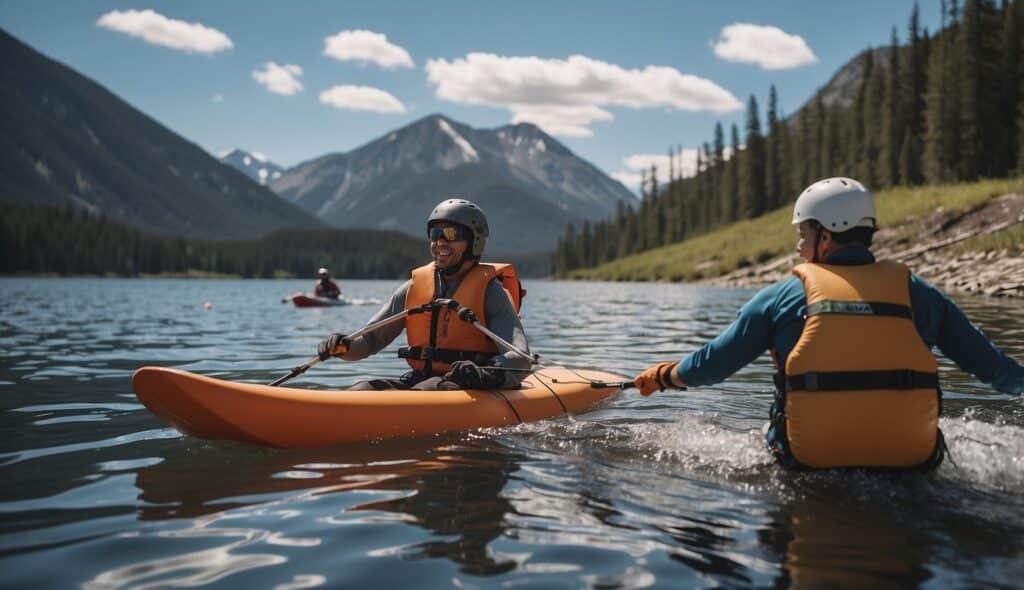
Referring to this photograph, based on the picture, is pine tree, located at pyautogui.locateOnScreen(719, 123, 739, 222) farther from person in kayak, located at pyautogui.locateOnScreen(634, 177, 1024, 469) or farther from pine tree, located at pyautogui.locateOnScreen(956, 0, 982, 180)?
person in kayak, located at pyautogui.locateOnScreen(634, 177, 1024, 469)

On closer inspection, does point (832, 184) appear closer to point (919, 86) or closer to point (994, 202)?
point (994, 202)

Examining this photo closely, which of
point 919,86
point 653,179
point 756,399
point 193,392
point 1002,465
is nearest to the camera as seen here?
point 1002,465

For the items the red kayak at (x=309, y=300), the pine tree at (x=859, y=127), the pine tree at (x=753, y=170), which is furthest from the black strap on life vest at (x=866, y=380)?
the pine tree at (x=753, y=170)

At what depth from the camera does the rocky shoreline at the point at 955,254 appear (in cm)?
3224

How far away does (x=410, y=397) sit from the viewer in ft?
24.7

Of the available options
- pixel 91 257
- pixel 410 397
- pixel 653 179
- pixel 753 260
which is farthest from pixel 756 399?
pixel 91 257

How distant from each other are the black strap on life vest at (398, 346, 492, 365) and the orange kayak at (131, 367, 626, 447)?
0.47 meters

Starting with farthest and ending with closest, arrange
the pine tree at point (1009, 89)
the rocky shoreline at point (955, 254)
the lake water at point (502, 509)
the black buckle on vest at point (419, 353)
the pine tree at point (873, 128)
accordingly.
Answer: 1. the pine tree at point (873, 128)
2. the pine tree at point (1009, 89)
3. the rocky shoreline at point (955, 254)
4. the black buckle on vest at point (419, 353)
5. the lake water at point (502, 509)

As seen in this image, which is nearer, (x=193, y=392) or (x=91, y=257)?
(x=193, y=392)

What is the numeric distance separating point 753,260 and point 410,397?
60.0m

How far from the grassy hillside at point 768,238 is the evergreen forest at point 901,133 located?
12.0 feet

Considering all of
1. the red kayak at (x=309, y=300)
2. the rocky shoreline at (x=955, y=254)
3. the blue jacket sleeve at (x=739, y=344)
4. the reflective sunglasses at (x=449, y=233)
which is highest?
the rocky shoreline at (x=955, y=254)

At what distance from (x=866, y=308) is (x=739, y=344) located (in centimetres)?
88

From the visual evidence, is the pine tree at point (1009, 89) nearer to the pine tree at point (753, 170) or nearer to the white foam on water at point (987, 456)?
the pine tree at point (753, 170)
